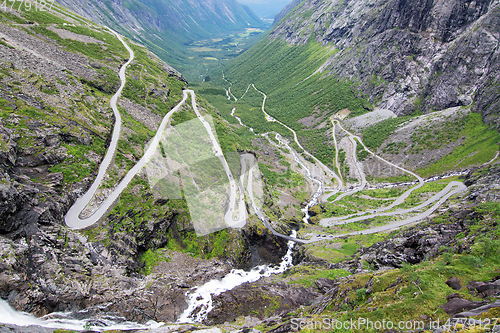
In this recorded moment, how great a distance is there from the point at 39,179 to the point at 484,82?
13729cm

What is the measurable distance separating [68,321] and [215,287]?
62.3 ft

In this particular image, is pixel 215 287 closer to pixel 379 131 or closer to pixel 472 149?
pixel 472 149

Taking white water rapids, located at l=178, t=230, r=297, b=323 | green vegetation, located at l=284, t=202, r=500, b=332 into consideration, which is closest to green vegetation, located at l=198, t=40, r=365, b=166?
white water rapids, located at l=178, t=230, r=297, b=323

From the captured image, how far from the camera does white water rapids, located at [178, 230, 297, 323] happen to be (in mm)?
32156

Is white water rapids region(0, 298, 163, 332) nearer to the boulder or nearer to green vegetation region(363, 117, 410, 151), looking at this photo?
the boulder

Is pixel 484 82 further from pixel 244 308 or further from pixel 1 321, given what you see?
pixel 1 321

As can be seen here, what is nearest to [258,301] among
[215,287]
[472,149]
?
[215,287]

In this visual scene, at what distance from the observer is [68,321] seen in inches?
915

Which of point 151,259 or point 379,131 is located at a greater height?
point 379,131

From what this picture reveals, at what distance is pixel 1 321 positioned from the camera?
19656mm

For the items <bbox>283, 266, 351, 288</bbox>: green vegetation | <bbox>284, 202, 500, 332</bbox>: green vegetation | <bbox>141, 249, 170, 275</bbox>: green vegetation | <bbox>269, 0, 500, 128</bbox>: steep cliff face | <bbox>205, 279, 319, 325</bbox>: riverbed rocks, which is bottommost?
<bbox>141, 249, 170, 275</bbox>: green vegetation

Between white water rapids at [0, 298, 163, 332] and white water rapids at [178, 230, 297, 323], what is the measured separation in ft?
15.5

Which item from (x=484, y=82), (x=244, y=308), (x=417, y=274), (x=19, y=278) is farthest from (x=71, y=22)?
(x=484, y=82)

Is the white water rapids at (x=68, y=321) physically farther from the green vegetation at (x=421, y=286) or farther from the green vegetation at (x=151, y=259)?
the green vegetation at (x=421, y=286)
